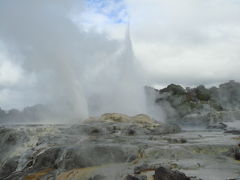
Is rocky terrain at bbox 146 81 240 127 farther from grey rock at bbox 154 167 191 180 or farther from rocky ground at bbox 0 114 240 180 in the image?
grey rock at bbox 154 167 191 180

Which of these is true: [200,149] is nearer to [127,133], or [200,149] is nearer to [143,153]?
[143,153]

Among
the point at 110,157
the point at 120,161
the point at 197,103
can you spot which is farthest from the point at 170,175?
the point at 197,103

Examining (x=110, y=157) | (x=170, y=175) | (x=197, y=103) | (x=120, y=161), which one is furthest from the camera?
(x=197, y=103)

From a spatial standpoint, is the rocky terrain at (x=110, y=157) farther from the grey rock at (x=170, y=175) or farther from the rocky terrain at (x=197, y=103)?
the rocky terrain at (x=197, y=103)

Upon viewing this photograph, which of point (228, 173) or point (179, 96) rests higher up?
→ point (179, 96)

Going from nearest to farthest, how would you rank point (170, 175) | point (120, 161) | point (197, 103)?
point (170, 175) < point (120, 161) < point (197, 103)

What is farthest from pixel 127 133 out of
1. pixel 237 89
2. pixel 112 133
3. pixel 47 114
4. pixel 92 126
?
pixel 237 89

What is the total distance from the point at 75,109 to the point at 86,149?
15634 mm

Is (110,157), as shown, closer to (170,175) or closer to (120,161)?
(120,161)

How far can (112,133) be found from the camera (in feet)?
58.2

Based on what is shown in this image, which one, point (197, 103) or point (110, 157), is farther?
point (197, 103)

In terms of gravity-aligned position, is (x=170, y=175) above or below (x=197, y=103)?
below

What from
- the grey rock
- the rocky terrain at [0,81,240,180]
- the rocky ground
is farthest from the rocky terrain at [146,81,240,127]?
the grey rock


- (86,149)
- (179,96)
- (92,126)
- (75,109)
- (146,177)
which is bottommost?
(146,177)
